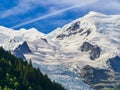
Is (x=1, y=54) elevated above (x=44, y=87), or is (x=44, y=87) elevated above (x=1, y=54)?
(x=1, y=54)

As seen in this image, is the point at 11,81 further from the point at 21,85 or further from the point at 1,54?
the point at 1,54

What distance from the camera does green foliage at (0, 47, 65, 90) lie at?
156625 mm

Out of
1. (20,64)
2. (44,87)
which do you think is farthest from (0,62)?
(44,87)

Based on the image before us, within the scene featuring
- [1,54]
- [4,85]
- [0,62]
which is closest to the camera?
[4,85]

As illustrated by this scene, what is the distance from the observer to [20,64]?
182m

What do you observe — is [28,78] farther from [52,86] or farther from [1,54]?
[1,54]

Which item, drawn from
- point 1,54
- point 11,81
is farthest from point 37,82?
point 1,54

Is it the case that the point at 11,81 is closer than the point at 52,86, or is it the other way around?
the point at 11,81

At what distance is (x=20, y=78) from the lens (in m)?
166

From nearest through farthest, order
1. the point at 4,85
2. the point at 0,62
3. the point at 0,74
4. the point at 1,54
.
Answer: the point at 4,85 → the point at 0,74 → the point at 0,62 → the point at 1,54

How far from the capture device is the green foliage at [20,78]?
156625 millimetres

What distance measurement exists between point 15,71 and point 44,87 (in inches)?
468

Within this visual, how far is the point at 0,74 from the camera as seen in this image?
166 meters

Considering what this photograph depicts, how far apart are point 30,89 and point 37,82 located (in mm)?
15951
